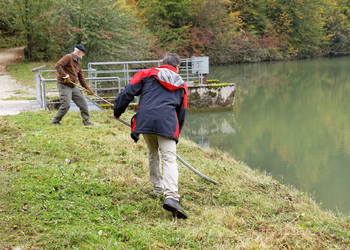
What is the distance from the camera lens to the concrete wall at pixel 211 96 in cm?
1622

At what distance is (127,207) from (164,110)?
1110 mm

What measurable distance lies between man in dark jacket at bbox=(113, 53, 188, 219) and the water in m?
3.47

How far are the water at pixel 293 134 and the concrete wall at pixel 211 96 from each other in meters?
0.47

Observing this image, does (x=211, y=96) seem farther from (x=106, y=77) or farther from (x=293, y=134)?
(x=293, y=134)

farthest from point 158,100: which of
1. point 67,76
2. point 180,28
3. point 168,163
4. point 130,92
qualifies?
point 180,28

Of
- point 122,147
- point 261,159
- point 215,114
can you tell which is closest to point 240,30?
point 215,114

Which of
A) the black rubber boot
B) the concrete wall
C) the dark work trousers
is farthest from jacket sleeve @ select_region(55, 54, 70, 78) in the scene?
the concrete wall

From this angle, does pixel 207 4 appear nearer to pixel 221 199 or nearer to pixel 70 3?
pixel 70 3

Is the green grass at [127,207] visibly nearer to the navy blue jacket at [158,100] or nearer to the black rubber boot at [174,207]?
the black rubber boot at [174,207]

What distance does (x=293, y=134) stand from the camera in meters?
12.2

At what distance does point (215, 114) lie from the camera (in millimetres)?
15906

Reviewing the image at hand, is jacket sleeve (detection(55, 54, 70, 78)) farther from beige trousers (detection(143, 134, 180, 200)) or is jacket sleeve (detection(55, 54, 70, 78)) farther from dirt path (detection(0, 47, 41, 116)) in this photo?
beige trousers (detection(143, 134, 180, 200))

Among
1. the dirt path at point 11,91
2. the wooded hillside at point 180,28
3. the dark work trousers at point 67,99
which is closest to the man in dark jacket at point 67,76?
the dark work trousers at point 67,99

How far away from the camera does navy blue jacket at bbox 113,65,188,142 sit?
14.1 ft
